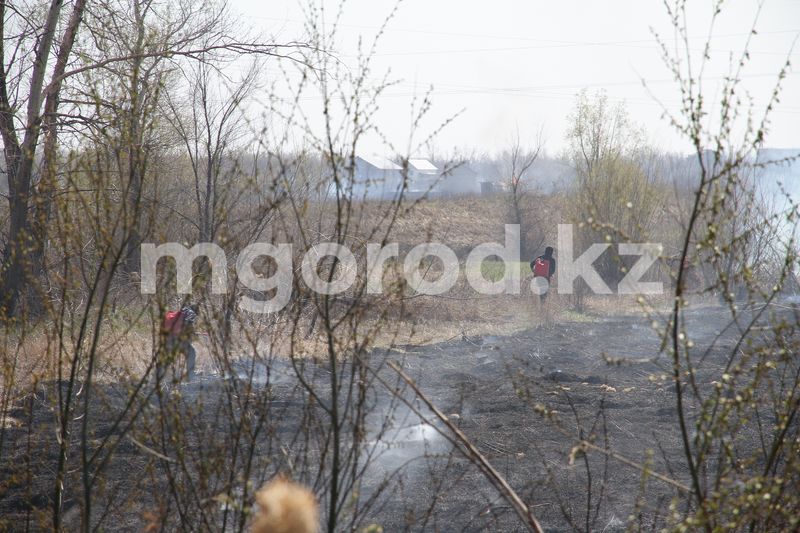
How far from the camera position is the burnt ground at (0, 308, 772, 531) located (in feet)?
12.6

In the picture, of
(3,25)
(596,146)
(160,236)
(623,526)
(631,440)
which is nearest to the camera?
(160,236)

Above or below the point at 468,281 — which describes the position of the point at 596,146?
above

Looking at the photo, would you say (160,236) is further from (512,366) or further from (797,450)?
(512,366)

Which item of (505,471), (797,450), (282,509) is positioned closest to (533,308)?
(505,471)

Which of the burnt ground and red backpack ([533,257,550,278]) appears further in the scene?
red backpack ([533,257,550,278])

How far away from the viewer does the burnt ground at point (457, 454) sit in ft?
12.6

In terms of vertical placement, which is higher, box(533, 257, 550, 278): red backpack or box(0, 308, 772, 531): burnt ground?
box(533, 257, 550, 278): red backpack

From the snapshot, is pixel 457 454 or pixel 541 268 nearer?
pixel 457 454

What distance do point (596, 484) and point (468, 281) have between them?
19055 millimetres

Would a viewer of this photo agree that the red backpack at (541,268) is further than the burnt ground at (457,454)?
Yes

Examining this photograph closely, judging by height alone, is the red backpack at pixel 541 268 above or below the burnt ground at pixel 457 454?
above

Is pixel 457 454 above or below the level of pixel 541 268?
below

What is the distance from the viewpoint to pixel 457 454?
22.8ft

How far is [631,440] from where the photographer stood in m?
7.76
